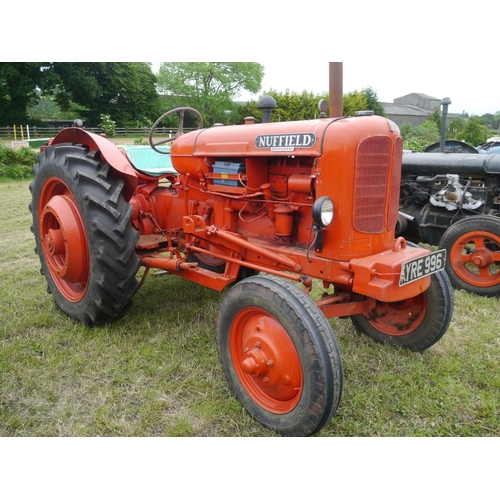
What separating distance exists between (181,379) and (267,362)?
0.85 m

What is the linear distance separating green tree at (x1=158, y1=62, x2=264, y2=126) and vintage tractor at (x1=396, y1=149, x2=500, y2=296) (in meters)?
28.4

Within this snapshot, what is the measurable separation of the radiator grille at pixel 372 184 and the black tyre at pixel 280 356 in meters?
0.67

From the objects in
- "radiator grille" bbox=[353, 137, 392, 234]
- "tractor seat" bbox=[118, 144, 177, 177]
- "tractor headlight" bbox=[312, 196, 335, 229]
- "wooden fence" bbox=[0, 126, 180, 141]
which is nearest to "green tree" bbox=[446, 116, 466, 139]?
"wooden fence" bbox=[0, 126, 180, 141]

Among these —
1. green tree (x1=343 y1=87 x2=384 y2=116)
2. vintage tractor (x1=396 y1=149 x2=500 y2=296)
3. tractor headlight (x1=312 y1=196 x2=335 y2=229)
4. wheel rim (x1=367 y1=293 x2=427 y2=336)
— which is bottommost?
wheel rim (x1=367 y1=293 x2=427 y2=336)

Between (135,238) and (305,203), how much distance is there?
1424 mm

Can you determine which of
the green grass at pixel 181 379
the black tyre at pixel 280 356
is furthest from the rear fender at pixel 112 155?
the black tyre at pixel 280 356

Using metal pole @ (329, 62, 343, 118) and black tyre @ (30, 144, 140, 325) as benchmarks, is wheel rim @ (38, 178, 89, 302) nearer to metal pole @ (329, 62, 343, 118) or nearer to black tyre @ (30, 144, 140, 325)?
black tyre @ (30, 144, 140, 325)

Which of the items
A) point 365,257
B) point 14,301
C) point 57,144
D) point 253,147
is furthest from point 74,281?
point 365,257

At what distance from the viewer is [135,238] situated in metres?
3.45

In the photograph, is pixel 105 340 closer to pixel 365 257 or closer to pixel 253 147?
pixel 253 147

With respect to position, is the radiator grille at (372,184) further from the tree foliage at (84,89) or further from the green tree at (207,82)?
the green tree at (207,82)

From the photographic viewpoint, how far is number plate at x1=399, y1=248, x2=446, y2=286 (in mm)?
2503

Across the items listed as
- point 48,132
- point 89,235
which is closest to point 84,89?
point 48,132

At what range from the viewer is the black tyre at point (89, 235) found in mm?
3316
